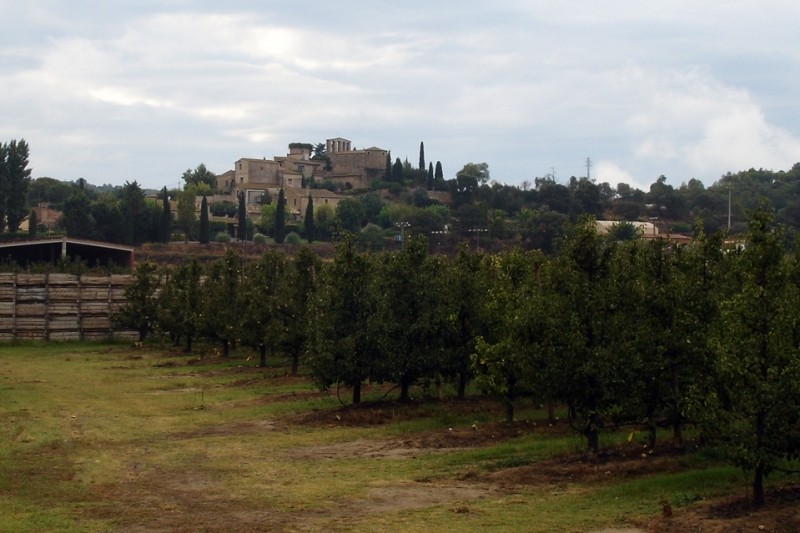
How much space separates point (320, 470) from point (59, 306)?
4690 centimetres

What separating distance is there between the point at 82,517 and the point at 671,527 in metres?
11.0

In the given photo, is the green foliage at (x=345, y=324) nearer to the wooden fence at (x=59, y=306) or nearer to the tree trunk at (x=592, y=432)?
the tree trunk at (x=592, y=432)

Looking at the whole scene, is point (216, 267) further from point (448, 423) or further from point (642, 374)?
point (642, 374)

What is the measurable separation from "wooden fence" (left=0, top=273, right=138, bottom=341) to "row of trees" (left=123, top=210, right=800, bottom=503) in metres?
35.1

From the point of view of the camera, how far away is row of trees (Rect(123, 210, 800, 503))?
61.9ft

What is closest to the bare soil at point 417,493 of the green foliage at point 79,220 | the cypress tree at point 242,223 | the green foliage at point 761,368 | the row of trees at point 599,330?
the row of trees at point 599,330

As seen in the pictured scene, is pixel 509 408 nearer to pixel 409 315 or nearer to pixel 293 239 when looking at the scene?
pixel 409 315

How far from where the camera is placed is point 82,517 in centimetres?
1928

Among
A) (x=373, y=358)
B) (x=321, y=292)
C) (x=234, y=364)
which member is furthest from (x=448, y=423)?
(x=234, y=364)

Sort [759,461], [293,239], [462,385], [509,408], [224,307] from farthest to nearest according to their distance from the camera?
1. [293,239]
2. [224,307]
3. [462,385]
4. [509,408]
5. [759,461]

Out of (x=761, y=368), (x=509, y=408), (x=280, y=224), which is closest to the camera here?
(x=761, y=368)

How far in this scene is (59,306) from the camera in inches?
2628

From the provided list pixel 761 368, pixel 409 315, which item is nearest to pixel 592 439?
pixel 761 368

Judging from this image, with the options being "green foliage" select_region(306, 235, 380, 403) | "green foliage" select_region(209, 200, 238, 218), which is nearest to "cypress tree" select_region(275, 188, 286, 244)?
"green foliage" select_region(209, 200, 238, 218)
